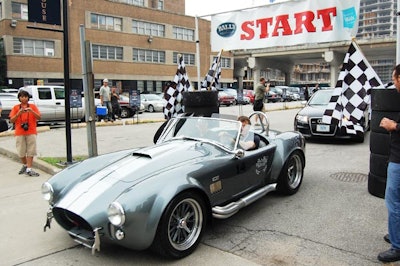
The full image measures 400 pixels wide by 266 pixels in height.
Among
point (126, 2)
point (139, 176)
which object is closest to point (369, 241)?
point (139, 176)

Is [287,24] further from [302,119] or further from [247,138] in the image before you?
[247,138]

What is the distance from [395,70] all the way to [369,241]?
1.85 metres

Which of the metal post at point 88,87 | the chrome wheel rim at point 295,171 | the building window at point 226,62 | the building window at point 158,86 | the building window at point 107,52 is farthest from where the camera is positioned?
the building window at point 226,62

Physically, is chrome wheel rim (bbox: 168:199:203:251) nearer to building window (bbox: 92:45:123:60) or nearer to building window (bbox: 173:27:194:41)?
building window (bbox: 92:45:123:60)

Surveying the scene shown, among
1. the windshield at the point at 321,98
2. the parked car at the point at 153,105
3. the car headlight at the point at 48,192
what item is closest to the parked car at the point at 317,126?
the windshield at the point at 321,98

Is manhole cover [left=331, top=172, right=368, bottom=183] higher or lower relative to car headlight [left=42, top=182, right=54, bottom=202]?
lower

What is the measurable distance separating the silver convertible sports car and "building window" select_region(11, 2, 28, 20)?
113ft

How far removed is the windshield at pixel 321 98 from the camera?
11102 millimetres

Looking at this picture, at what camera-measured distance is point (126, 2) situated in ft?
142

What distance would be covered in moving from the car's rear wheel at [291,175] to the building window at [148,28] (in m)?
38.7

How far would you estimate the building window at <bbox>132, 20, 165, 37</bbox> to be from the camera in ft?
137

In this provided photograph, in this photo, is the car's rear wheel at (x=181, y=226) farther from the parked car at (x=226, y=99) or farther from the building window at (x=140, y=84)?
the building window at (x=140, y=84)

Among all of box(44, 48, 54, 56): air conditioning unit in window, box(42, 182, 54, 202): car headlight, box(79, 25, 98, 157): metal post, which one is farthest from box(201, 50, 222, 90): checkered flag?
box(44, 48, 54, 56): air conditioning unit in window

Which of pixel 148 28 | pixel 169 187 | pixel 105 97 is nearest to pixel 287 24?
pixel 169 187
